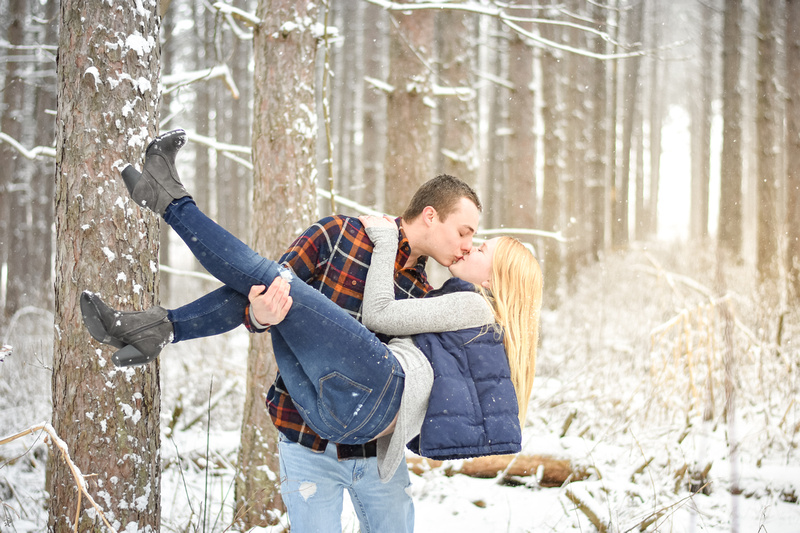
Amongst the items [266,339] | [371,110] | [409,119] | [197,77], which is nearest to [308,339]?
[266,339]

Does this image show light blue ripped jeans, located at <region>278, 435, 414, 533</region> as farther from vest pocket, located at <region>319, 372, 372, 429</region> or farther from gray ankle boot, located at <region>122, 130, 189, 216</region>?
gray ankle boot, located at <region>122, 130, 189, 216</region>

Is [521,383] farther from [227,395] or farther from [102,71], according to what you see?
[227,395]

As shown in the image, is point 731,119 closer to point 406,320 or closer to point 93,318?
point 406,320

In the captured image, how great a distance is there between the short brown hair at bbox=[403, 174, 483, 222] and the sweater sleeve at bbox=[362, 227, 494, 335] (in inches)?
9.8

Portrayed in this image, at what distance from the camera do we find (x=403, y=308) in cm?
215

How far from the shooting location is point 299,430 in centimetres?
214

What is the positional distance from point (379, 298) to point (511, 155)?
23.2 feet

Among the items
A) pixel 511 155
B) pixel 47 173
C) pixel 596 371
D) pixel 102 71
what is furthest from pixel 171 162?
pixel 47 173

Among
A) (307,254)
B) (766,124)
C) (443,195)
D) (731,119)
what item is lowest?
(307,254)

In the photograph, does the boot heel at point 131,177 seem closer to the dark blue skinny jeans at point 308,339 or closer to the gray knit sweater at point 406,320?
the dark blue skinny jeans at point 308,339

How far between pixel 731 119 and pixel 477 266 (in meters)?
10.7

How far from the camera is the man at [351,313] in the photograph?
211 cm

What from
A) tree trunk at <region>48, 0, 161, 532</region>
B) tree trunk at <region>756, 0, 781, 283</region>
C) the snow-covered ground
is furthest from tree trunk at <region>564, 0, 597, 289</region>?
tree trunk at <region>48, 0, 161, 532</region>

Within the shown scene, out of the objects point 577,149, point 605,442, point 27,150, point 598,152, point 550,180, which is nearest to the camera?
point 27,150
